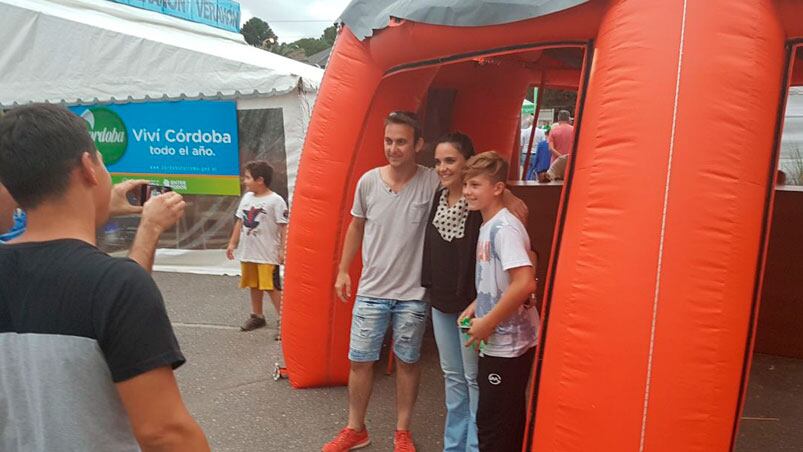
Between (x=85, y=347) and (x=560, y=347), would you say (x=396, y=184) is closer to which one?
(x=560, y=347)

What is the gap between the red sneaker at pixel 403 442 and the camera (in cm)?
346

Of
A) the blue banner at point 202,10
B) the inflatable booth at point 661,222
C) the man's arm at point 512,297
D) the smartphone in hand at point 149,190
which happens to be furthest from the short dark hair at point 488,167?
the blue banner at point 202,10

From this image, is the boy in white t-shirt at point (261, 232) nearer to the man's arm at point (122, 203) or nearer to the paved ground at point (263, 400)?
the paved ground at point (263, 400)

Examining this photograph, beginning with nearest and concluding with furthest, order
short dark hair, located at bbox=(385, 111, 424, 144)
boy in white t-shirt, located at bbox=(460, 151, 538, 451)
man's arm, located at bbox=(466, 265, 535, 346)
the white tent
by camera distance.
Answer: man's arm, located at bbox=(466, 265, 535, 346) < boy in white t-shirt, located at bbox=(460, 151, 538, 451) < short dark hair, located at bbox=(385, 111, 424, 144) < the white tent

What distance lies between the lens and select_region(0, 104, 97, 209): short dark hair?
4.37 feet

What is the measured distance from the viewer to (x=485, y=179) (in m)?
2.74

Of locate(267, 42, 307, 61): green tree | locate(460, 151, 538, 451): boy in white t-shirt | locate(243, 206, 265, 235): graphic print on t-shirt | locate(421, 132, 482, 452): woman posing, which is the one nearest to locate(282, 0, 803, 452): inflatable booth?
locate(460, 151, 538, 451): boy in white t-shirt

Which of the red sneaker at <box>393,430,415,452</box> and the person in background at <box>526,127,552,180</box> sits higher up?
the person in background at <box>526,127,552,180</box>

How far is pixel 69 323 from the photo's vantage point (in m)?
1.30

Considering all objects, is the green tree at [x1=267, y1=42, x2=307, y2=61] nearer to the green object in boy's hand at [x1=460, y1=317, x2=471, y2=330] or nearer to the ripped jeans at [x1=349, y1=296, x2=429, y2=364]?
the ripped jeans at [x1=349, y1=296, x2=429, y2=364]

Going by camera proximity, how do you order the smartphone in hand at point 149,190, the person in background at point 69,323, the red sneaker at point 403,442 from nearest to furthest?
the person in background at point 69,323, the smartphone in hand at point 149,190, the red sneaker at point 403,442

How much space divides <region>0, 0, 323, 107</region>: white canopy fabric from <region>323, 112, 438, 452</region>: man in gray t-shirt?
4.18m

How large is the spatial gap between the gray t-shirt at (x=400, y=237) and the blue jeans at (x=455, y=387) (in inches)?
11.2

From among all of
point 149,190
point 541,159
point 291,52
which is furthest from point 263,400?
point 291,52
